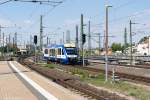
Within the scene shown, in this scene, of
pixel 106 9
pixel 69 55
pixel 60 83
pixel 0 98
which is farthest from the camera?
pixel 69 55

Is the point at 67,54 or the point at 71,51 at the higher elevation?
the point at 71,51

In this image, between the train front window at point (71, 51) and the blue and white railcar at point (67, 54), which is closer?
the blue and white railcar at point (67, 54)

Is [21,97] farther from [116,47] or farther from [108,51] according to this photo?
[116,47]

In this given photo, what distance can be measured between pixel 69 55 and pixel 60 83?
3537cm

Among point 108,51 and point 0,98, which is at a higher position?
point 108,51

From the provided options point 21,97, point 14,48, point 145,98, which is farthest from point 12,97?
point 14,48

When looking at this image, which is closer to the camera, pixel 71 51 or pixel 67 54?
pixel 67 54

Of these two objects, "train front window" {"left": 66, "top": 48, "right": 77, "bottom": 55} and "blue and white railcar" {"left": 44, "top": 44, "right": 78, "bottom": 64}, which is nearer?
"blue and white railcar" {"left": 44, "top": 44, "right": 78, "bottom": 64}

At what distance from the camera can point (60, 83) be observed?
28031 millimetres

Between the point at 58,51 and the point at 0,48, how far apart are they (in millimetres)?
73768

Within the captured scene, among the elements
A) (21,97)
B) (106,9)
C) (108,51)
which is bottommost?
(21,97)

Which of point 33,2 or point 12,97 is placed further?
point 33,2

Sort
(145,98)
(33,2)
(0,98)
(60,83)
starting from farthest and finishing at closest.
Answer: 1. (33,2)
2. (60,83)
3. (0,98)
4. (145,98)

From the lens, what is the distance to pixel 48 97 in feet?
63.8
